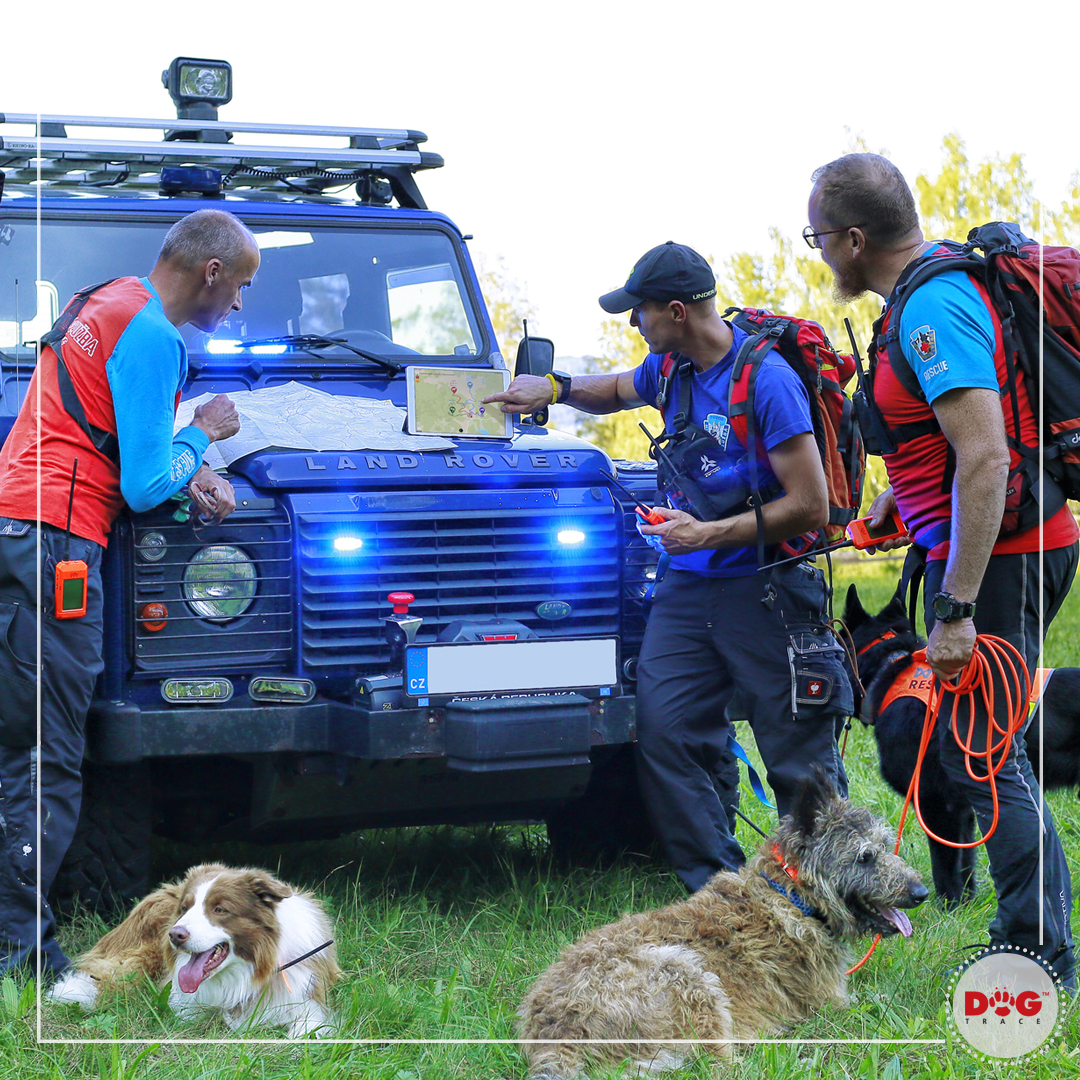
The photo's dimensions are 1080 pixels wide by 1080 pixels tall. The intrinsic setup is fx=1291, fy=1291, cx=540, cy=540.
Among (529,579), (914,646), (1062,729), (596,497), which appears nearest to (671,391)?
(596,497)

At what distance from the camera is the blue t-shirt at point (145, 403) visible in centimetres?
383

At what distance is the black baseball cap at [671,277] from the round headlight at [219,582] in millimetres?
1565

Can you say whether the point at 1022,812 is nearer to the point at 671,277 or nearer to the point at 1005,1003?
the point at 1005,1003

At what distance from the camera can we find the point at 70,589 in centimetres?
377

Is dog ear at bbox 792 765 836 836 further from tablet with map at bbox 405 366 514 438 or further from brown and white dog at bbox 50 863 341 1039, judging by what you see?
tablet with map at bbox 405 366 514 438

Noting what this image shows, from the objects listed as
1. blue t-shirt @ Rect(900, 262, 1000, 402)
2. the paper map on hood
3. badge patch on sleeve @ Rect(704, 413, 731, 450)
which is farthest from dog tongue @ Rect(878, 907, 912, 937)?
the paper map on hood

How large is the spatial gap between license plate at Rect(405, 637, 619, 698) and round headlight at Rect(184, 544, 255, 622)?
0.59m

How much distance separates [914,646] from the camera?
5.23m

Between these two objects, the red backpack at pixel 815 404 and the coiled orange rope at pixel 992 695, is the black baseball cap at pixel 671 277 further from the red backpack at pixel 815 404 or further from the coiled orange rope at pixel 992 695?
the coiled orange rope at pixel 992 695

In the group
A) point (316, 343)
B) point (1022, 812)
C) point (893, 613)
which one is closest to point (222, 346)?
point (316, 343)

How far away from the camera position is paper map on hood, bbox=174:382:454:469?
4.47m

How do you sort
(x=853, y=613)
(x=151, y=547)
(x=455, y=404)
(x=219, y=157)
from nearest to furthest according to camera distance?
Result: 1. (x=151, y=547)
2. (x=455, y=404)
3. (x=853, y=613)
4. (x=219, y=157)

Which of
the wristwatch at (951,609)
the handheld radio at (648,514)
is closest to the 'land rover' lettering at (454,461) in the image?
the handheld radio at (648,514)

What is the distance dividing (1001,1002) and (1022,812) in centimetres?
50
